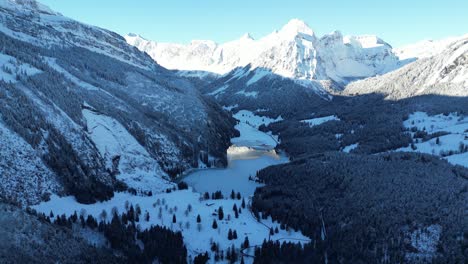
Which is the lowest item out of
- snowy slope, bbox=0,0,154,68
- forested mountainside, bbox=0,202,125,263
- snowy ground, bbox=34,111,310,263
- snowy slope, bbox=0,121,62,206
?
snowy ground, bbox=34,111,310,263

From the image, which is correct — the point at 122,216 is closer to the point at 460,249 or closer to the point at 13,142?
the point at 13,142

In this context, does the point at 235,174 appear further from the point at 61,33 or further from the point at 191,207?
the point at 61,33

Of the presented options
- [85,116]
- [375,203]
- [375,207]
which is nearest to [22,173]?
[85,116]

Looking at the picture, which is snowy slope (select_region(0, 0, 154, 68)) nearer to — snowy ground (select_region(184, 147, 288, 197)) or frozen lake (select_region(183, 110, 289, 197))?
frozen lake (select_region(183, 110, 289, 197))

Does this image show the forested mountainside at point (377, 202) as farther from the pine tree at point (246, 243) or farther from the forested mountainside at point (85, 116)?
the forested mountainside at point (85, 116)

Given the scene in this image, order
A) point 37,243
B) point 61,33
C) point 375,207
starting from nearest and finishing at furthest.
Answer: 1. point 37,243
2. point 375,207
3. point 61,33

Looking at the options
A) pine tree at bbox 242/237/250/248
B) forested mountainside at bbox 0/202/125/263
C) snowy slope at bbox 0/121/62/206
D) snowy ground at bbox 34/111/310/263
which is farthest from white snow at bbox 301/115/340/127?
forested mountainside at bbox 0/202/125/263
